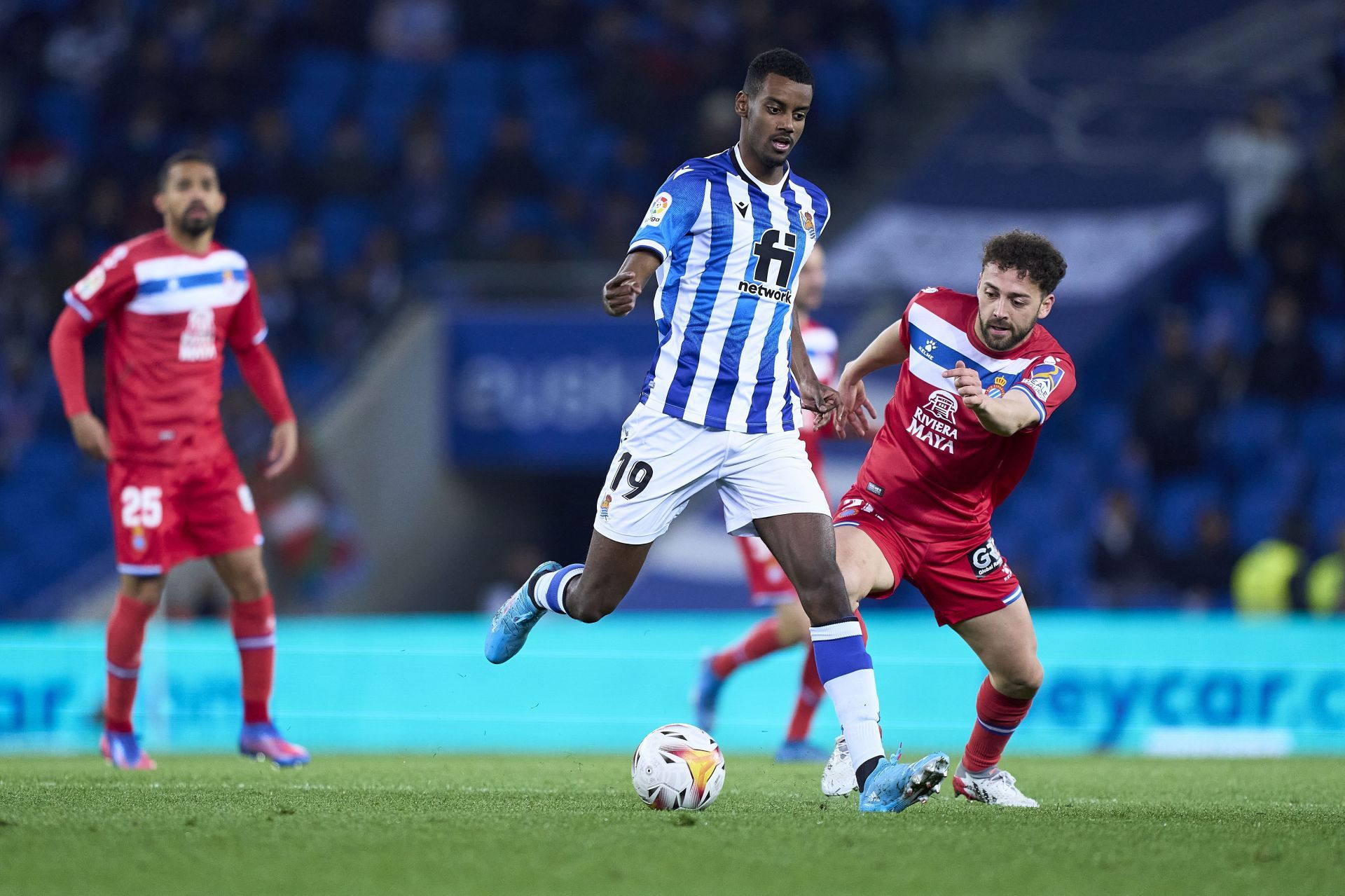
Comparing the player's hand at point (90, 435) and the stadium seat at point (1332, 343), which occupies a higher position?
the stadium seat at point (1332, 343)

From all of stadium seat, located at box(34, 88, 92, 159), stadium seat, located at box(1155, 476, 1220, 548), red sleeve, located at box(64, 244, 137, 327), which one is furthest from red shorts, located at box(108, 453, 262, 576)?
stadium seat, located at box(34, 88, 92, 159)

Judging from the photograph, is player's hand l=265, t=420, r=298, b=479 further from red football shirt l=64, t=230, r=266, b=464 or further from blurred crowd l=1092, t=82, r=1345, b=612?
blurred crowd l=1092, t=82, r=1345, b=612

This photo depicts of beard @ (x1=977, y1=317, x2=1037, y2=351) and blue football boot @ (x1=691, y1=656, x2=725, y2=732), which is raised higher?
beard @ (x1=977, y1=317, x2=1037, y2=351)

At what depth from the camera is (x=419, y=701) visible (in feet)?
36.6

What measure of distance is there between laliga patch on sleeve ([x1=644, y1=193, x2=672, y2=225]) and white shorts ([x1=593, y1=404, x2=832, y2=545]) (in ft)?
2.02

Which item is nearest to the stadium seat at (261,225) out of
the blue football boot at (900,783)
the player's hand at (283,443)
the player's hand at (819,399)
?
the player's hand at (283,443)

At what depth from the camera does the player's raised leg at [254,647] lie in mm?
7672

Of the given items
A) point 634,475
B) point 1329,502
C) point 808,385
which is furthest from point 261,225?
point 634,475

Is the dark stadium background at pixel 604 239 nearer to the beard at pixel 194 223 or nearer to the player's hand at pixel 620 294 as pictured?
the beard at pixel 194 223

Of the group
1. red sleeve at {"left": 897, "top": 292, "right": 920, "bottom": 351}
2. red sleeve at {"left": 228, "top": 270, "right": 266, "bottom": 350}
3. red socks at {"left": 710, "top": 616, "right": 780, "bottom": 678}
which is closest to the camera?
red sleeve at {"left": 897, "top": 292, "right": 920, "bottom": 351}

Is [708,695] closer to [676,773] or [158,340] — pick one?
[158,340]

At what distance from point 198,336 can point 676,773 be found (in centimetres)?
332

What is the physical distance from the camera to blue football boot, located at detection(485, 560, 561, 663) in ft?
20.7

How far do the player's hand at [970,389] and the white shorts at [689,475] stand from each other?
58 cm
